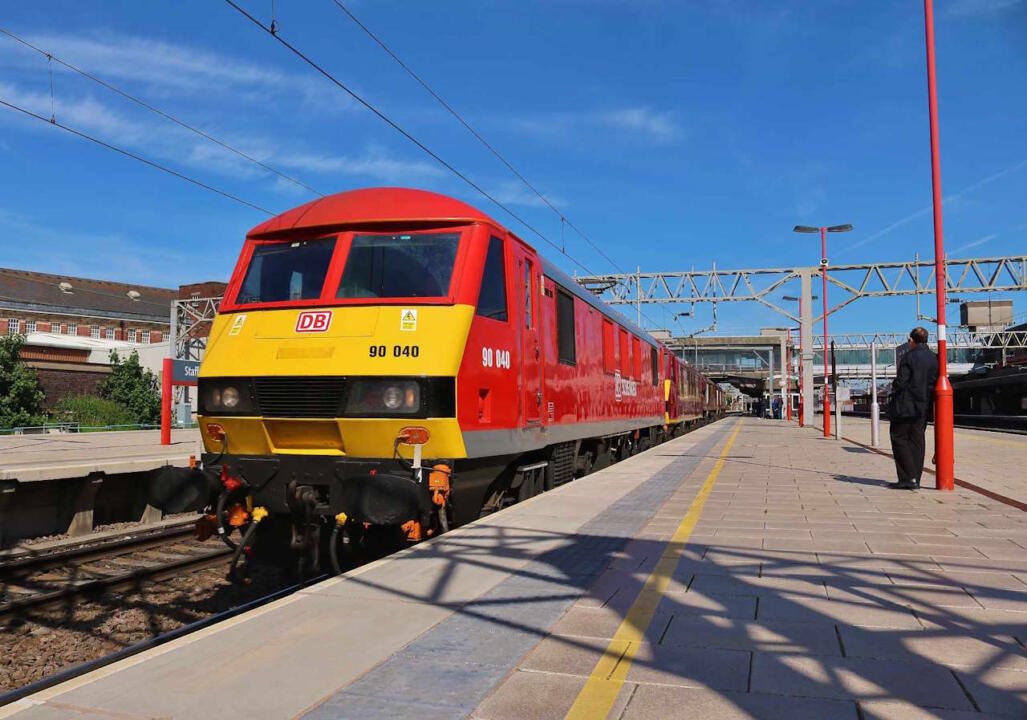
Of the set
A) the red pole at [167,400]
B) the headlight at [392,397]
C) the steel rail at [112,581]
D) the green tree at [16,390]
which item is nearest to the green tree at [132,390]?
the green tree at [16,390]

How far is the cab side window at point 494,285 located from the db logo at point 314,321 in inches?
48.7

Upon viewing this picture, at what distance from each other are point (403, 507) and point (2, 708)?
2763 mm

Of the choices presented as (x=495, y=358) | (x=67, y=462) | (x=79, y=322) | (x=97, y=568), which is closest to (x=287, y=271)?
(x=495, y=358)

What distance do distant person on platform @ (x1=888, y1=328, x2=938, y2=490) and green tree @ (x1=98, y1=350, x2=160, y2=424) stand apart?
38.4m

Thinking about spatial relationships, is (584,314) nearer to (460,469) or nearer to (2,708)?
(460,469)

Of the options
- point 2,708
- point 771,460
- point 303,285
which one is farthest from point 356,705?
point 771,460

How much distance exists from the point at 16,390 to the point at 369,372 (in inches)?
1262

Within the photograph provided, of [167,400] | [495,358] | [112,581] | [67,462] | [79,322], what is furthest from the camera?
[79,322]

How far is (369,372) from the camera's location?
5.75m

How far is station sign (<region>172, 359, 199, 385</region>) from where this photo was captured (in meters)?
20.4

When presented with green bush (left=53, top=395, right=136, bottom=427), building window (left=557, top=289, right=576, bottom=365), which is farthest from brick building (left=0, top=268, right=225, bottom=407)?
building window (left=557, top=289, right=576, bottom=365)

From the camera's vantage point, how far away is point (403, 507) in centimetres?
537

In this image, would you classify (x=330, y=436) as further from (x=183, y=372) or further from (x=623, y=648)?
(x=183, y=372)

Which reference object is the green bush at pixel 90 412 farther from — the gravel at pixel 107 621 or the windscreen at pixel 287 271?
the windscreen at pixel 287 271
